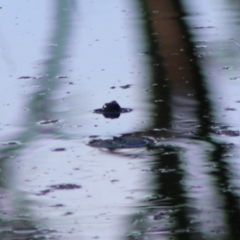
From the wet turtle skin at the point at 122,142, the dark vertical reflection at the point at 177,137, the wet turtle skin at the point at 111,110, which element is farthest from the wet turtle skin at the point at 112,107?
the wet turtle skin at the point at 122,142

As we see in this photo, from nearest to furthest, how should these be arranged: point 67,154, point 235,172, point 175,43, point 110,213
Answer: point 110,213 < point 235,172 < point 67,154 < point 175,43

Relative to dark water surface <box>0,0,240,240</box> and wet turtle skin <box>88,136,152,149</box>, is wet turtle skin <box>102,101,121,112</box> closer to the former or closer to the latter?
dark water surface <box>0,0,240,240</box>

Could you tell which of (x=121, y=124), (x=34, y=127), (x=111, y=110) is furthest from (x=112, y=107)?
(x=34, y=127)

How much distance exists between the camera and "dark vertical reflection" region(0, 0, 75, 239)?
220 centimetres

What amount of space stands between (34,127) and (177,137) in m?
0.42

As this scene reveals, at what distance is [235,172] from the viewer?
2.49 metres

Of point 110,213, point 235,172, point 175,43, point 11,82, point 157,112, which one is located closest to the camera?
point 110,213

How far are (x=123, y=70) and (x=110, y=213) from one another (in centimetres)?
134

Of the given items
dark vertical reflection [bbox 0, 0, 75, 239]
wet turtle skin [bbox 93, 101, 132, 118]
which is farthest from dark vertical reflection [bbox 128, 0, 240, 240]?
dark vertical reflection [bbox 0, 0, 75, 239]

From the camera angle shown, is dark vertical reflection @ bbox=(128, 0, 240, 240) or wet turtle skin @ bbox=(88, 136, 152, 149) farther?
wet turtle skin @ bbox=(88, 136, 152, 149)

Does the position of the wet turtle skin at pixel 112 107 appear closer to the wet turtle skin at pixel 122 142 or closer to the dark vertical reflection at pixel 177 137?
the dark vertical reflection at pixel 177 137

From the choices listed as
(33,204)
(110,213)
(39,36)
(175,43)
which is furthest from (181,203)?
(39,36)

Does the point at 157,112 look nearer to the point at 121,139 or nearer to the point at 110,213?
the point at 121,139

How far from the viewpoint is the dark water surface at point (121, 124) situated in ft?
7.38
